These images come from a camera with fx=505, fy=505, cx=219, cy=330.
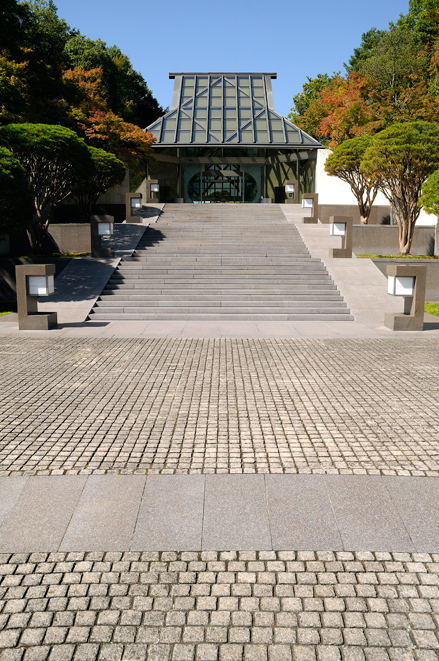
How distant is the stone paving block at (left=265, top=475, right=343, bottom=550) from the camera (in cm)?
416

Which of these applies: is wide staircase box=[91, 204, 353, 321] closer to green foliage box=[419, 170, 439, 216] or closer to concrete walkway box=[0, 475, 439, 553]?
green foliage box=[419, 170, 439, 216]

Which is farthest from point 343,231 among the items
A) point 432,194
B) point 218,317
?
point 218,317

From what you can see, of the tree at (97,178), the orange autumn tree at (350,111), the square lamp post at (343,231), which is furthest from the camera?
the orange autumn tree at (350,111)

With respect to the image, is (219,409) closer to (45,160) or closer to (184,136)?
(45,160)

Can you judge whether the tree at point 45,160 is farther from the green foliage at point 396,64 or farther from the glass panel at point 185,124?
the green foliage at point 396,64

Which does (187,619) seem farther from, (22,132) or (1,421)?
(22,132)

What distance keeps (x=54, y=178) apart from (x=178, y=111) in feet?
76.7

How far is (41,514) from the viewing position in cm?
454

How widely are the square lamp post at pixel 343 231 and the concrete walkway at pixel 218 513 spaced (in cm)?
1494

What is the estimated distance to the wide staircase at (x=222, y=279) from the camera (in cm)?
1550

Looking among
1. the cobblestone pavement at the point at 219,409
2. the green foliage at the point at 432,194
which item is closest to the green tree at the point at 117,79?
the green foliage at the point at 432,194

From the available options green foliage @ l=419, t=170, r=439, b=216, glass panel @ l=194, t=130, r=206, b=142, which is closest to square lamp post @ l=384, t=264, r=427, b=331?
green foliage @ l=419, t=170, r=439, b=216

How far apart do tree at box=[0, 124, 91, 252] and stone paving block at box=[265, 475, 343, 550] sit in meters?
15.3

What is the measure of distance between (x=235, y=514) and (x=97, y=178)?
75.2 feet
